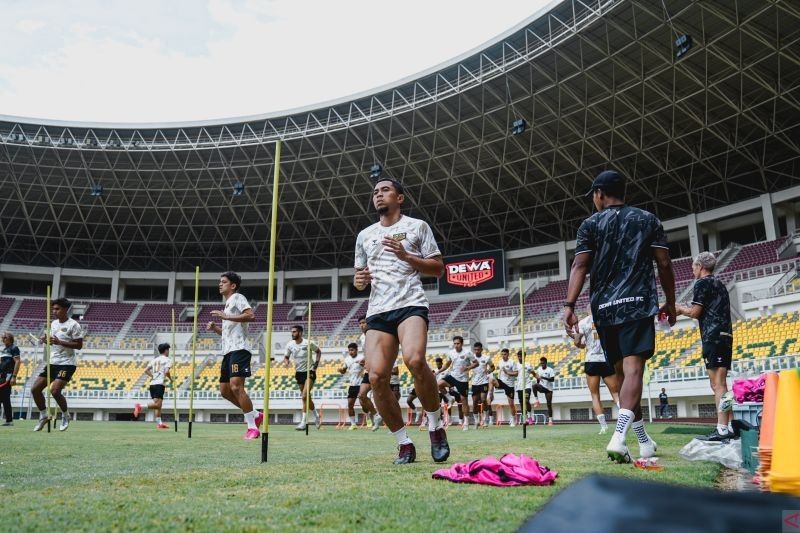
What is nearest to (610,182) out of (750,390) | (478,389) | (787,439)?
(750,390)

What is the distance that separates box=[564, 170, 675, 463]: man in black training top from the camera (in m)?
4.47

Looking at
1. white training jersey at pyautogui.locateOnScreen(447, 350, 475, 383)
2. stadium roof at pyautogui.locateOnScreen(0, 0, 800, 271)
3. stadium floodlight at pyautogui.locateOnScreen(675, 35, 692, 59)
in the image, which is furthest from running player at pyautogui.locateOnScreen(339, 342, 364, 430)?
stadium floodlight at pyautogui.locateOnScreen(675, 35, 692, 59)

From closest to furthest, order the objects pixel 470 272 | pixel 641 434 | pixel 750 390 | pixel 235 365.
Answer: pixel 641 434 → pixel 750 390 → pixel 235 365 → pixel 470 272

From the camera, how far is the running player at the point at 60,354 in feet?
34.7

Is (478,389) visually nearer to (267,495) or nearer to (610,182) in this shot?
(610,182)

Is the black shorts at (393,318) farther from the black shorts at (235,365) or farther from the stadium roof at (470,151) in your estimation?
the stadium roof at (470,151)

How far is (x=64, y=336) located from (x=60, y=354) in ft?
2.08

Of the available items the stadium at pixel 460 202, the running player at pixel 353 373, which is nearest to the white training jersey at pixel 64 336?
the stadium at pixel 460 202

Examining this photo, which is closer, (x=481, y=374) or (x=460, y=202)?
(x=481, y=374)

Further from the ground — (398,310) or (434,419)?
(398,310)

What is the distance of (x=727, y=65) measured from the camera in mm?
24391

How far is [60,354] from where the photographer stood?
36.6ft

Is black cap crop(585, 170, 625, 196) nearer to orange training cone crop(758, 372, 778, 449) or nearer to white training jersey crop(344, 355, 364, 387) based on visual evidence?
orange training cone crop(758, 372, 778, 449)

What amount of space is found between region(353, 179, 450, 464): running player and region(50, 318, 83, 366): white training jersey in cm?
771
